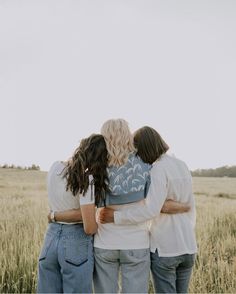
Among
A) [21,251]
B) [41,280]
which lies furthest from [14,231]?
[41,280]

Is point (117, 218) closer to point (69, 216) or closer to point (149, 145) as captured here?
point (69, 216)

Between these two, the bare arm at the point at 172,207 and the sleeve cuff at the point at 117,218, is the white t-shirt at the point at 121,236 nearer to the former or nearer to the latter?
the sleeve cuff at the point at 117,218

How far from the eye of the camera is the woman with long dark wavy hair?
3.59 metres

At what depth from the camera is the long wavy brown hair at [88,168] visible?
3584 millimetres

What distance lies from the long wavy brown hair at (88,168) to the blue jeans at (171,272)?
68 centimetres

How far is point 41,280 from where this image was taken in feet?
12.2

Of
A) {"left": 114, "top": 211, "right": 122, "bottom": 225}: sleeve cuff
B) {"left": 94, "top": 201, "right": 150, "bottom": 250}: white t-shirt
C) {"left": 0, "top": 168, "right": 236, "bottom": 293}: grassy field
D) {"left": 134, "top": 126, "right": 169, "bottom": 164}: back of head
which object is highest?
{"left": 134, "top": 126, "right": 169, "bottom": 164}: back of head

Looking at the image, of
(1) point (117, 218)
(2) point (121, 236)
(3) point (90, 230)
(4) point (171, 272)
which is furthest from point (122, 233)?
(4) point (171, 272)

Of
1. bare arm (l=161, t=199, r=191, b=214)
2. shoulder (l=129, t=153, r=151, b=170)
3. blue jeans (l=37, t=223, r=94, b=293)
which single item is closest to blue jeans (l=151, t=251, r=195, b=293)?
bare arm (l=161, t=199, r=191, b=214)

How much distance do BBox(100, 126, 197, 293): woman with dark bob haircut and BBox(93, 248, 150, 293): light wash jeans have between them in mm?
153

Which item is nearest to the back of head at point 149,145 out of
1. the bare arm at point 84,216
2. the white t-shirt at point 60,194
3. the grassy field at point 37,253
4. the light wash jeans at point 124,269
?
the white t-shirt at point 60,194

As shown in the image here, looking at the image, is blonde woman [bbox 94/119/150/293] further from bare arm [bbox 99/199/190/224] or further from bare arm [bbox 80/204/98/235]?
bare arm [bbox 80/204/98/235]

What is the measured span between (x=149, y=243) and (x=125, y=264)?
0.85ft

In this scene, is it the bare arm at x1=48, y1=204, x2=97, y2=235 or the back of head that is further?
the back of head
